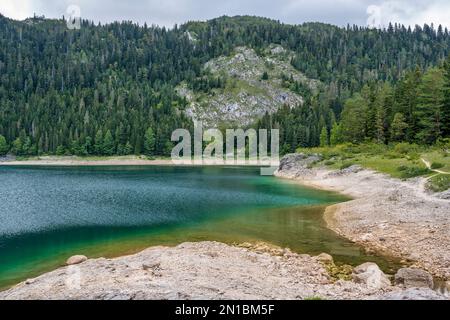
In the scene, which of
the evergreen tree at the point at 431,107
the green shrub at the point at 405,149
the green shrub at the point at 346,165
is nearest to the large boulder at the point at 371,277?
the green shrub at the point at 346,165

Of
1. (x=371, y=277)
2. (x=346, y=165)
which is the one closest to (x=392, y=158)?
(x=346, y=165)

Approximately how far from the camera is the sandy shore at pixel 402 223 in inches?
853

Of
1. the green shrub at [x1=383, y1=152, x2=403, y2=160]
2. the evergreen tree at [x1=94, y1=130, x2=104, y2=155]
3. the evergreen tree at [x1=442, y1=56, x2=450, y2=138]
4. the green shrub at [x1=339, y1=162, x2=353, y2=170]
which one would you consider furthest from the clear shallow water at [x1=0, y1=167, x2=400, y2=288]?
the evergreen tree at [x1=94, y1=130, x2=104, y2=155]

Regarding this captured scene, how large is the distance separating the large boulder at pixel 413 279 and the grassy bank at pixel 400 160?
65.9 feet

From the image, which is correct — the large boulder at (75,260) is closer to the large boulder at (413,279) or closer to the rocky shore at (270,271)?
the rocky shore at (270,271)

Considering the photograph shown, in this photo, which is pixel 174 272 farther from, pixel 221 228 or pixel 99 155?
pixel 99 155

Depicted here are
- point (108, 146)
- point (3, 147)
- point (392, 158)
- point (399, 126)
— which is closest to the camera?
point (392, 158)

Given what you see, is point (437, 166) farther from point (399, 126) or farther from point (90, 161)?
point (90, 161)

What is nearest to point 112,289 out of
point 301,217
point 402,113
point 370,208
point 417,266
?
point 417,266

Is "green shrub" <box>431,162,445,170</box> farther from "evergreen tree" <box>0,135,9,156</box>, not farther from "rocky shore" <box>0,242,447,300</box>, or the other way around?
"evergreen tree" <box>0,135,9,156</box>

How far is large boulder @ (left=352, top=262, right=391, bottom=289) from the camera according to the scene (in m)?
16.8

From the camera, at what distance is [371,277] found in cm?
1733

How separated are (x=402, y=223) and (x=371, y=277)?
39.5 ft
